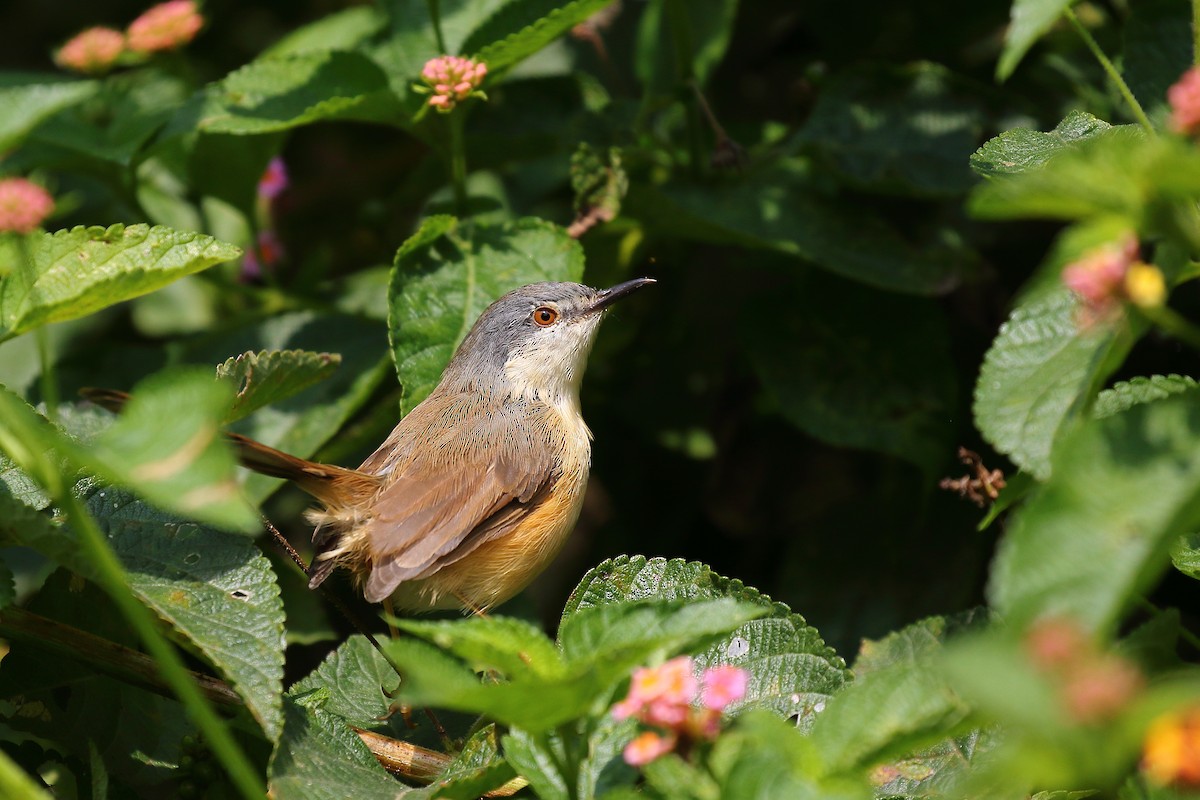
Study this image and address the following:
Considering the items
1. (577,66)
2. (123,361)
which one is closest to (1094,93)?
(577,66)

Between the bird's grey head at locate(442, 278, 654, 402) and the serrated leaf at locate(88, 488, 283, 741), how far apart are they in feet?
4.75

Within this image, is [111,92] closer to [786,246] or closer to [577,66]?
[577,66]

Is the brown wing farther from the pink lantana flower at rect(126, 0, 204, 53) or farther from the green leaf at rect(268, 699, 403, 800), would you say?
the pink lantana flower at rect(126, 0, 204, 53)

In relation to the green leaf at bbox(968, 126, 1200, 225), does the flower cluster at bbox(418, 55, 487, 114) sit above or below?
below

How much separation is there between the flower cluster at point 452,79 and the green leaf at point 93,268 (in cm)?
94

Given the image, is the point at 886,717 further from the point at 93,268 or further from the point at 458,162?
the point at 458,162

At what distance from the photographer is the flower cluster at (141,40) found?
13.1 ft

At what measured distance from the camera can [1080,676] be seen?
121 cm

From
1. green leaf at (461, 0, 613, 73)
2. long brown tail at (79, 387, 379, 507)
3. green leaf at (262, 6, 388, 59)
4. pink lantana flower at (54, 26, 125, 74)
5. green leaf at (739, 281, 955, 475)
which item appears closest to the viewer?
long brown tail at (79, 387, 379, 507)

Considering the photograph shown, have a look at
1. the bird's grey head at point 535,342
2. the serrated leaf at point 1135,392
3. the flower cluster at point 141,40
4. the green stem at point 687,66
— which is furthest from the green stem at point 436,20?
the serrated leaf at point 1135,392

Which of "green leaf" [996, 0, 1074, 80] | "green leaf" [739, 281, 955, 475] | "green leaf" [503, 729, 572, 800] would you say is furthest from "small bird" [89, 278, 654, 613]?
"green leaf" [996, 0, 1074, 80]

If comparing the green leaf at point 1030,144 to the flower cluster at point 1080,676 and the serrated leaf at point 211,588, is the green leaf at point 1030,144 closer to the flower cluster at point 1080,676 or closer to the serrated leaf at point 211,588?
the flower cluster at point 1080,676

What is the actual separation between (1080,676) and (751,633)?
4.87 feet

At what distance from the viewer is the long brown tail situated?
9.96ft
